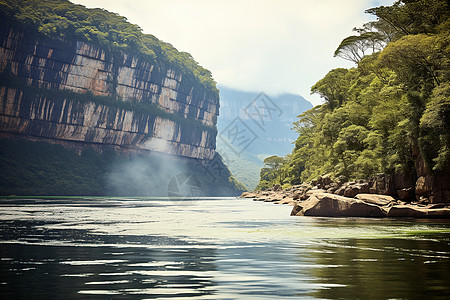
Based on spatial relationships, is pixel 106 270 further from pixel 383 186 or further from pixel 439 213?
pixel 383 186

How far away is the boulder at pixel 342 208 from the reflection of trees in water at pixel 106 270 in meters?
20.4

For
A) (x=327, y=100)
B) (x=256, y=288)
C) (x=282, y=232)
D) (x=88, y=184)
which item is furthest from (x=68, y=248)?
(x=88, y=184)

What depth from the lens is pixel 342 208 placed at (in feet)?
119

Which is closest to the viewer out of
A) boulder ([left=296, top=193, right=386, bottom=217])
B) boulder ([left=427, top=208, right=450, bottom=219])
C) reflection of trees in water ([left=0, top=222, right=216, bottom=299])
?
reflection of trees in water ([left=0, top=222, right=216, bottom=299])

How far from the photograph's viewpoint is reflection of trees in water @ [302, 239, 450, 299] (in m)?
8.75

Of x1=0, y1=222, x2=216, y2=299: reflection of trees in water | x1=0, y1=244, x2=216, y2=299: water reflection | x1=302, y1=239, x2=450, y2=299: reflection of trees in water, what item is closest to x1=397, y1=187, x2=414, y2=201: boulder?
x1=302, y1=239, x2=450, y2=299: reflection of trees in water

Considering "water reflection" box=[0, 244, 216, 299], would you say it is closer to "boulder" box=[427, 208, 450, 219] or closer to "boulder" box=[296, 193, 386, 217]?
"boulder" box=[296, 193, 386, 217]

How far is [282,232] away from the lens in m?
24.1

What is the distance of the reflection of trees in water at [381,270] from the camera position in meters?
8.75

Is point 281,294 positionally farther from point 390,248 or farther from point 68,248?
point 68,248

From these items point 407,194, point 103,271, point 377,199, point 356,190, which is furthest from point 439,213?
point 103,271

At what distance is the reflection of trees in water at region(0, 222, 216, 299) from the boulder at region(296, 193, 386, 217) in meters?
20.4

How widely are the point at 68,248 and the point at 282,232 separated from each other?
36.7 feet

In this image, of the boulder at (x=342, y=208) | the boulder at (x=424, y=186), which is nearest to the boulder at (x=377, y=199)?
the boulder at (x=342, y=208)
